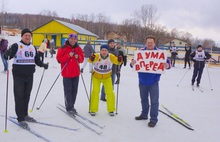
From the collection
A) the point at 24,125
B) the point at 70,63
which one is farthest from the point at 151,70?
the point at 24,125

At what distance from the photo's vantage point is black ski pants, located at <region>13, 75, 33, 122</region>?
395cm

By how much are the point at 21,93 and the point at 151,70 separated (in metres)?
2.73

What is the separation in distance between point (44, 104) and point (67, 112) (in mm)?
983

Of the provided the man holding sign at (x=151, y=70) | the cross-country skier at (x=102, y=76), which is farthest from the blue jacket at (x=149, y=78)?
the cross-country skier at (x=102, y=76)

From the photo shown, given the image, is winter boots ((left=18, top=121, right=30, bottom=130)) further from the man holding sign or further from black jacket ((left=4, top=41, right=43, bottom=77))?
the man holding sign

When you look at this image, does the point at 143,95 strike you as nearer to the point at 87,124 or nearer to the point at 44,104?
the point at 87,124

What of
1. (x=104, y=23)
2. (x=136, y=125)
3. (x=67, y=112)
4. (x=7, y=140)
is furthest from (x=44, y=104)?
(x=104, y=23)

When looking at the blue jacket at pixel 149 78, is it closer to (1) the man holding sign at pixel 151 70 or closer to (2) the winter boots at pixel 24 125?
(1) the man holding sign at pixel 151 70

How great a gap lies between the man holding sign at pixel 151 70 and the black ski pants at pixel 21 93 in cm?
234

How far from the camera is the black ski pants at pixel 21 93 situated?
3947 mm

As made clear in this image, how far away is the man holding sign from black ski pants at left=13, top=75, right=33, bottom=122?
92.2 inches

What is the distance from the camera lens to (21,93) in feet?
13.2

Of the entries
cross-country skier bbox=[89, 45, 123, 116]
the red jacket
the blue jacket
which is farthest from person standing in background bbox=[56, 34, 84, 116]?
the blue jacket

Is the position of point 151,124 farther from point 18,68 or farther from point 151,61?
point 18,68
